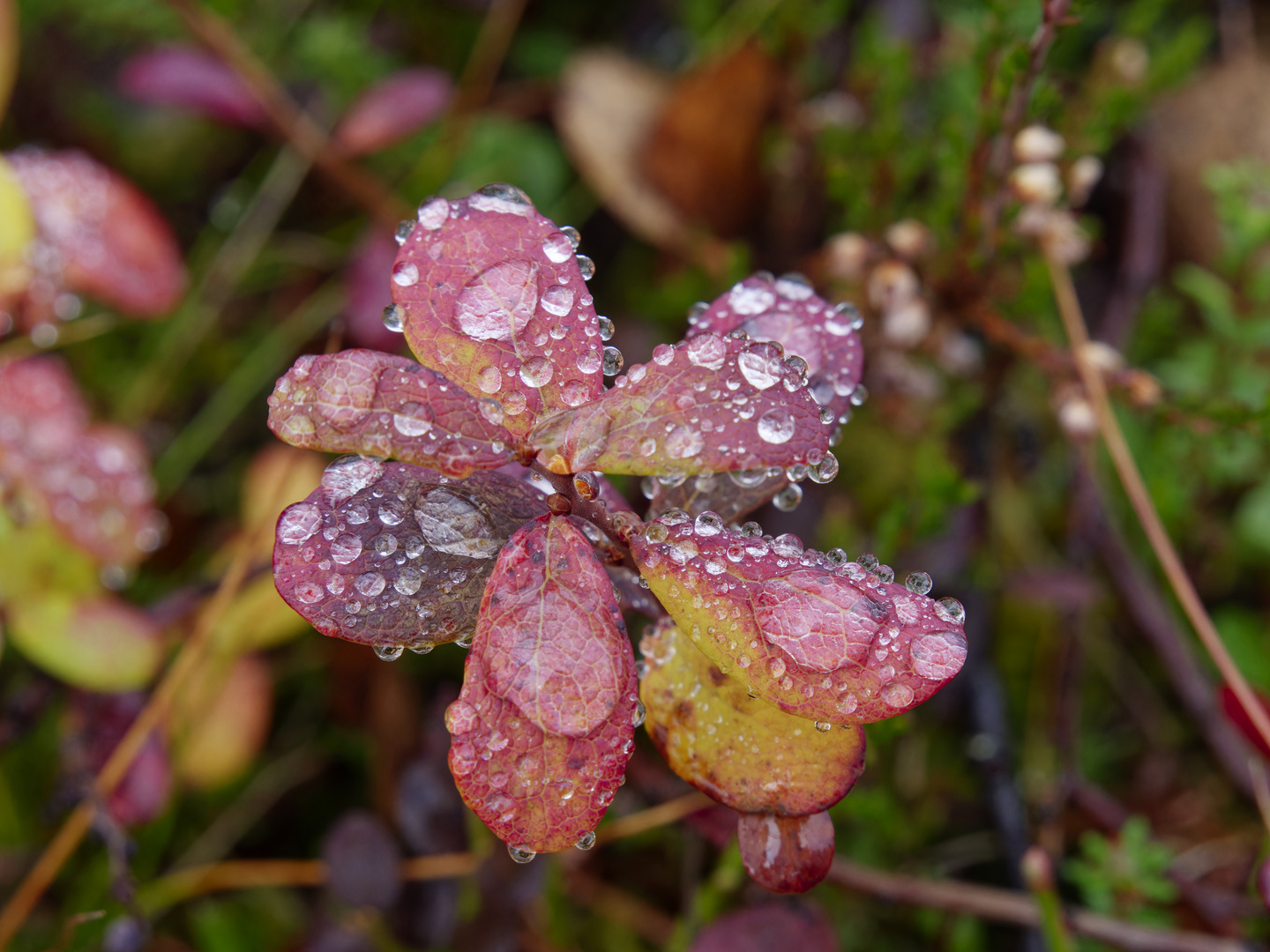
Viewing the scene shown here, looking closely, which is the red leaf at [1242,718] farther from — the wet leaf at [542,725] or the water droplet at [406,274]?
the water droplet at [406,274]

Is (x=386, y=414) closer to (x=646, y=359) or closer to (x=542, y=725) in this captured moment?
(x=542, y=725)

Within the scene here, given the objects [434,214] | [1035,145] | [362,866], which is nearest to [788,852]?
[434,214]

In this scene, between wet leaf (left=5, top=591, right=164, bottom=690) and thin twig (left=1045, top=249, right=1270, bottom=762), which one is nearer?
thin twig (left=1045, top=249, right=1270, bottom=762)

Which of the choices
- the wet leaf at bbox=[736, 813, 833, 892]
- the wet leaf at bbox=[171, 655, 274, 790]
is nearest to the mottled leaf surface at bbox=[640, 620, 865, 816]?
the wet leaf at bbox=[736, 813, 833, 892]

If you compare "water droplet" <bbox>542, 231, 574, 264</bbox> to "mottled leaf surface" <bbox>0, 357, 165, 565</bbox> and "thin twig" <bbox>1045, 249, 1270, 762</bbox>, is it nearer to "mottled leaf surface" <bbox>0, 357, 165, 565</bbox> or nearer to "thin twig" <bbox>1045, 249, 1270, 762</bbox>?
"thin twig" <bbox>1045, 249, 1270, 762</bbox>

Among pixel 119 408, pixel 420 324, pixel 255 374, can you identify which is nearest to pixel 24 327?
pixel 119 408
